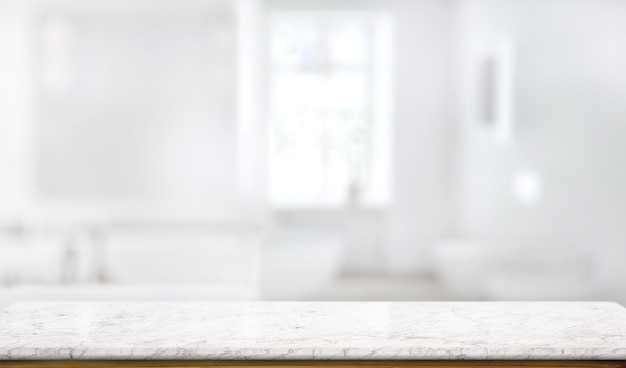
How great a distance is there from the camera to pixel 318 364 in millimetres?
1512

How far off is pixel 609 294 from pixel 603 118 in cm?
69

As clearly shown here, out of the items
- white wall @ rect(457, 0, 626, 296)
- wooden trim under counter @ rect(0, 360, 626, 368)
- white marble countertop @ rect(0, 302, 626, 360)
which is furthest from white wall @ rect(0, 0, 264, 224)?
wooden trim under counter @ rect(0, 360, 626, 368)

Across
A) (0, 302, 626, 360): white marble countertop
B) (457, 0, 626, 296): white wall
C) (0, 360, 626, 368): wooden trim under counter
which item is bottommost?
(0, 360, 626, 368): wooden trim under counter

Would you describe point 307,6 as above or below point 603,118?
above

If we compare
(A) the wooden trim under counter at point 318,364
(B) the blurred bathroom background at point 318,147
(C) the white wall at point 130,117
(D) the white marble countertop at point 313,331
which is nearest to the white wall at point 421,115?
(B) the blurred bathroom background at point 318,147

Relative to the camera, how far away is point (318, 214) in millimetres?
3375

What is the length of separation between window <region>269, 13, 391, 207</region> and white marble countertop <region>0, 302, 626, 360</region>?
1.48 meters

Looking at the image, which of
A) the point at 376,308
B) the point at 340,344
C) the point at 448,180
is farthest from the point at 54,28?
the point at 340,344

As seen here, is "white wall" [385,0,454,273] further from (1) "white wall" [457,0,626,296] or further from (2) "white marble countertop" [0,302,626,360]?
(2) "white marble countertop" [0,302,626,360]

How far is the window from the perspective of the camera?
3.30m

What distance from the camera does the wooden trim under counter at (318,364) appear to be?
1.50 meters

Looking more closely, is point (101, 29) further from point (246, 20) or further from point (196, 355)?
point (196, 355)

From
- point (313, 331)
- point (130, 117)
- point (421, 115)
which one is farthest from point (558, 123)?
point (313, 331)

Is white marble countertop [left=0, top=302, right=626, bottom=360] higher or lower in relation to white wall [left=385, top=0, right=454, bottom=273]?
lower
